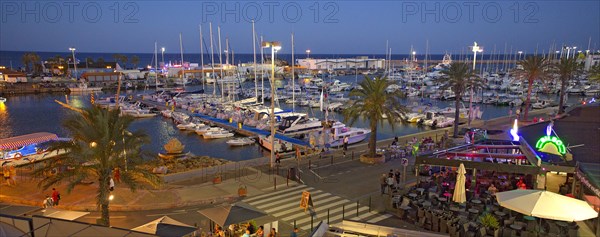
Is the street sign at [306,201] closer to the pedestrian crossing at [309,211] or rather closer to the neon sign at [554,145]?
the pedestrian crossing at [309,211]

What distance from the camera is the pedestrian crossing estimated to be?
18469 millimetres

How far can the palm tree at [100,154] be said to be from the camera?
17219mm

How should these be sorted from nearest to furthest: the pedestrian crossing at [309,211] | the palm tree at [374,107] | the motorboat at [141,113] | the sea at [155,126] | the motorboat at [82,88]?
the pedestrian crossing at [309,211], the palm tree at [374,107], the sea at [155,126], the motorboat at [141,113], the motorboat at [82,88]

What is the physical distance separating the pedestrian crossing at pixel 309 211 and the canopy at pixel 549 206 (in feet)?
19.2

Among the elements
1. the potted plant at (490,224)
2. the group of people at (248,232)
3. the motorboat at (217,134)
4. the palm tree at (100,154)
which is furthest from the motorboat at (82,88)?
the potted plant at (490,224)

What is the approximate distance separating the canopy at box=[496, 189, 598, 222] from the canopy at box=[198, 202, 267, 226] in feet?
29.8

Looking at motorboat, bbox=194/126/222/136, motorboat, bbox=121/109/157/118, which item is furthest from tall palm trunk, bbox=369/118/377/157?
motorboat, bbox=121/109/157/118

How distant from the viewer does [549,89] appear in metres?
90.4

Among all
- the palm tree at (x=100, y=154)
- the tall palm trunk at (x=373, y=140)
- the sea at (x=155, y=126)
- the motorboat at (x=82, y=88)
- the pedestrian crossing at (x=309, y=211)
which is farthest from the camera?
the motorboat at (x=82, y=88)

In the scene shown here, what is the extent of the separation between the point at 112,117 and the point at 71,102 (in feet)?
253

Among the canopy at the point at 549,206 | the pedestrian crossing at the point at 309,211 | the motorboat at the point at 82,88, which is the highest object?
the canopy at the point at 549,206

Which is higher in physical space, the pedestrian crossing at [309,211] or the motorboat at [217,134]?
the pedestrian crossing at [309,211]

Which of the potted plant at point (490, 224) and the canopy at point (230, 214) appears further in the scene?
the potted plant at point (490, 224)

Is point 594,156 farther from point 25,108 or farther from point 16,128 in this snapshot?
point 25,108
